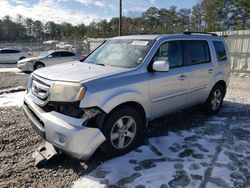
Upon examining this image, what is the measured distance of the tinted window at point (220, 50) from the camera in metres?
5.82

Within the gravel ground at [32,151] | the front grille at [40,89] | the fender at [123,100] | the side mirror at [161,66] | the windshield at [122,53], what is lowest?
the gravel ground at [32,151]

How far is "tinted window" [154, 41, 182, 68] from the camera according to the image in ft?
14.2

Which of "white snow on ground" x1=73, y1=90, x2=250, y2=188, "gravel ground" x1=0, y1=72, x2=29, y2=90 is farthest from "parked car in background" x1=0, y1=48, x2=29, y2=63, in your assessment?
"white snow on ground" x1=73, y1=90, x2=250, y2=188

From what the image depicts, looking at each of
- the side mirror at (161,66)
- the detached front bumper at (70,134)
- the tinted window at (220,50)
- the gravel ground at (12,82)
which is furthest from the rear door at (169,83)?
the gravel ground at (12,82)

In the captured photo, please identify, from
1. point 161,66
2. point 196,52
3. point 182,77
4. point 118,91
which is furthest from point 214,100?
point 118,91

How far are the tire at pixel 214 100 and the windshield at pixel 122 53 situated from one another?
227cm

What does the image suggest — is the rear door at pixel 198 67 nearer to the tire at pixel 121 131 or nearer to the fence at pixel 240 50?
the tire at pixel 121 131

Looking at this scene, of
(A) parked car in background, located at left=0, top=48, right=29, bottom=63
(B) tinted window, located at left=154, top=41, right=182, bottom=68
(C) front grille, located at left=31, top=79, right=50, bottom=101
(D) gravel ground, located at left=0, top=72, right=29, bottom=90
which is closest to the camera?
(C) front grille, located at left=31, top=79, right=50, bottom=101

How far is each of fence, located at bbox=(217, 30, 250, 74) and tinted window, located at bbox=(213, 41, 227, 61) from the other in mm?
7535

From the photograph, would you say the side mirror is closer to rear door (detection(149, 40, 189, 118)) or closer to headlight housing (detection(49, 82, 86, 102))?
rear door (detection(149, 40, 189, 118))

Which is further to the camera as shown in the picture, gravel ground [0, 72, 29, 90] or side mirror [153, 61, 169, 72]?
gravel ground [0, 72, 29, 90]

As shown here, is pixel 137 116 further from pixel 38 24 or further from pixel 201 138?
pixel 38 24

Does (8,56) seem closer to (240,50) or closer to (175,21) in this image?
(240,50)

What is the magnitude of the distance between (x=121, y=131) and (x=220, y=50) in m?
3.52
